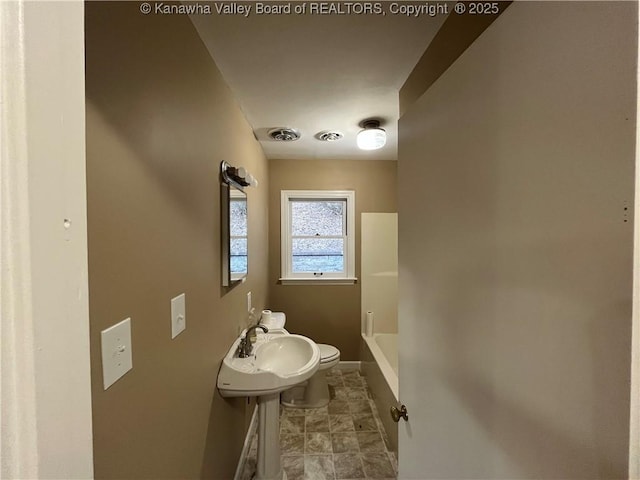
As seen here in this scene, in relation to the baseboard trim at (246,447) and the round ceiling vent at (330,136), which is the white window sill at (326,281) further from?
the round ceiling vent at (330,136)

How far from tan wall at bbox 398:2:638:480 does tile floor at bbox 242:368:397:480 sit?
1.14 metres

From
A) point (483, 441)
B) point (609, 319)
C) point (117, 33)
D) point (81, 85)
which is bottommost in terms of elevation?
A: point (483, 441)

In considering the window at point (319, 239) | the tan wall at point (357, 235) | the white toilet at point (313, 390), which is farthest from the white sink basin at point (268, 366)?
the window at point (319, 239)

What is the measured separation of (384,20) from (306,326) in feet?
8.86

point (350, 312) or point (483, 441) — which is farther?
point (350, 312)

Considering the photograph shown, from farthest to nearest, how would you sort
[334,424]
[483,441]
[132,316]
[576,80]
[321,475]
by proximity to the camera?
[334,424]
[321,475]
[132,316]
[483,441]
[576,80]

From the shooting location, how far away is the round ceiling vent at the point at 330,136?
88.2 inches

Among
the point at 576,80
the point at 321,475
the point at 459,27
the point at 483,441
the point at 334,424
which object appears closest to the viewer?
the point at 576,80

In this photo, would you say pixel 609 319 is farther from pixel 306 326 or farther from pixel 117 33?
pixel 306 326

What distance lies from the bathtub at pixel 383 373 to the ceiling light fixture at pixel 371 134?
1759mm

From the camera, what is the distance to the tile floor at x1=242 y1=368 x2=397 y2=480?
1.73 metres

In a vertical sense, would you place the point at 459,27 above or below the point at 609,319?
above

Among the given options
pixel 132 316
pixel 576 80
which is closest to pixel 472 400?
pixel 576 80

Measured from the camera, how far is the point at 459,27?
0.96m
